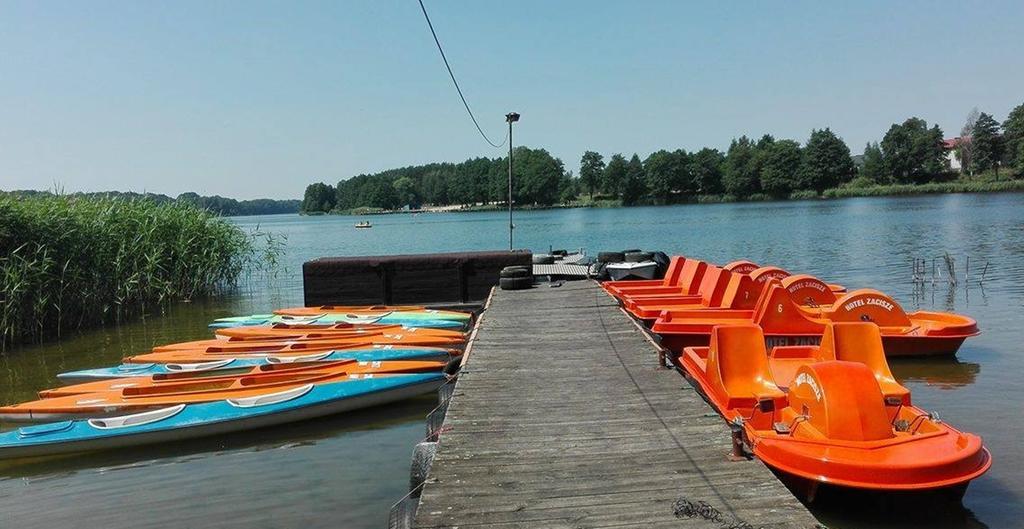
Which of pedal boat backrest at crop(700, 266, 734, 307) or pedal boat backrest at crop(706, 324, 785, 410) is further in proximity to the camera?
pedal boat backrest at crop(700, 266, 734, 307)

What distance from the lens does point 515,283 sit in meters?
15.5

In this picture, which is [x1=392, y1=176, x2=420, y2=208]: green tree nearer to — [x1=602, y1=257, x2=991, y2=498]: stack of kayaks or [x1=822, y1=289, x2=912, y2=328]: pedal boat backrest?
[x1=602, y1=257, x2=991, y2=498]: stack of kayaks

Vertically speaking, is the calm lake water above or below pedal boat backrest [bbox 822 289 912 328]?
below

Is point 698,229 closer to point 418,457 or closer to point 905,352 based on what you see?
point 905,352

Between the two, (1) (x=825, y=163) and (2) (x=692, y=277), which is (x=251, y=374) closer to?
(2) (x=692, y=277)

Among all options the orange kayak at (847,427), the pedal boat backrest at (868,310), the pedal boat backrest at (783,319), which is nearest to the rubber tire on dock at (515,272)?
the pedal boat backrest at (783,319)

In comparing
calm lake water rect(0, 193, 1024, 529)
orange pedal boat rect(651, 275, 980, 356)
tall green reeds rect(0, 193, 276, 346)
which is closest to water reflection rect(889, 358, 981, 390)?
calm lake water rect(0, 193, 1024, 529)

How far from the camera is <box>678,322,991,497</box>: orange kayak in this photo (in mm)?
5492

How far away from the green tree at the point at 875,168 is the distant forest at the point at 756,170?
14cm

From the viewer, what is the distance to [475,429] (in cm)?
602

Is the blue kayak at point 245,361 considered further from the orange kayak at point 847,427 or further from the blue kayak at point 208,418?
the orange kayak at point 847,427

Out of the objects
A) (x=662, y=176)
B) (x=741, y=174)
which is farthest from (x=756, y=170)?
(x=662, y=176)

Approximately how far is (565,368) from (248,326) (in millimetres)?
9946

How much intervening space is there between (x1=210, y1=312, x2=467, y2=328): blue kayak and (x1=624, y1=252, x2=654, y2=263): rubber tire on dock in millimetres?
5903
